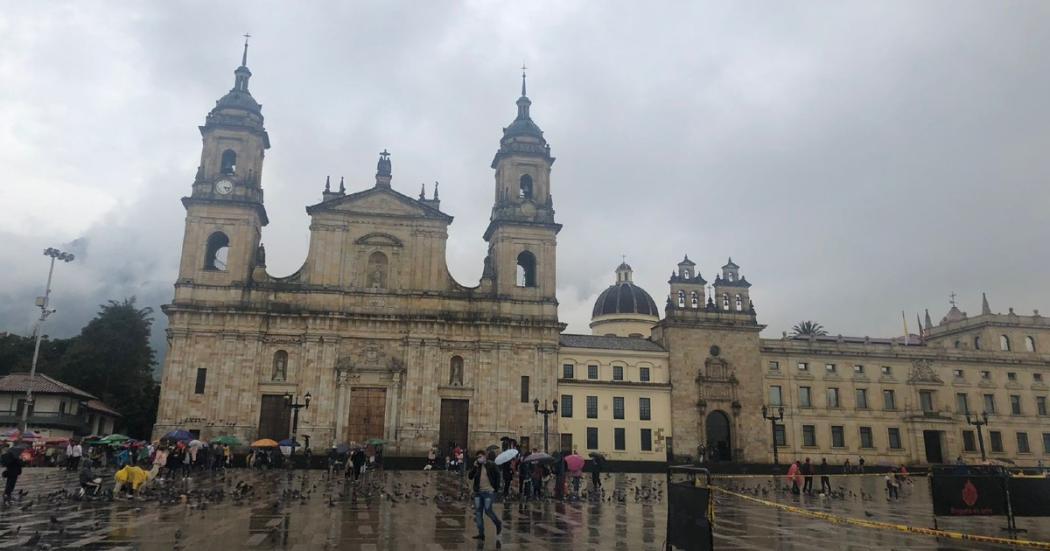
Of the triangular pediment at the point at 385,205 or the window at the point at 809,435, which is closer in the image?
the triangular pediment at the point at 385,205

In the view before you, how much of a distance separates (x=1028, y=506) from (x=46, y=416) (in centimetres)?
5619

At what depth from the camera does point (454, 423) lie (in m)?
45.9

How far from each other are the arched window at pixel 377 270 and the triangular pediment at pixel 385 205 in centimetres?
303

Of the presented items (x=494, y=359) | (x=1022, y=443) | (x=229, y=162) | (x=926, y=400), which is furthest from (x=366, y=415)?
(x=1022, y=443)

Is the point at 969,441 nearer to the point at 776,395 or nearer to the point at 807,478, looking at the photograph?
the point at 776,395

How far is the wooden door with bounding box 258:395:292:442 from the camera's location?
143ft

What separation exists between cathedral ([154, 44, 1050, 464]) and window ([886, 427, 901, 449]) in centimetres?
19

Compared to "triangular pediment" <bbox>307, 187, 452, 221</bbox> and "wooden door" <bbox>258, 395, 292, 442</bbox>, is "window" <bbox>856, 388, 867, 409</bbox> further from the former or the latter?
"wooden door" <bbox>258, 395, 292, 442</bbox>

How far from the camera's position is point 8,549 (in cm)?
1095

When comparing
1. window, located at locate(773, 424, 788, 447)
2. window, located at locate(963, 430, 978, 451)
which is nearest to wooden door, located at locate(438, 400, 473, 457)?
window, located at locate(773, 424, 788, 447)

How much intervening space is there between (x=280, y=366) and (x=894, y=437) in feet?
158

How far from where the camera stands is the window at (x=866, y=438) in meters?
55.7

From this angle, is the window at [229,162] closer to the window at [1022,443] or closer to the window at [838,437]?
the window at [838,437]

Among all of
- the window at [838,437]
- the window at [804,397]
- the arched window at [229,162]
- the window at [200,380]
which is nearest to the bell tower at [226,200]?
the arched window at [229,162]
